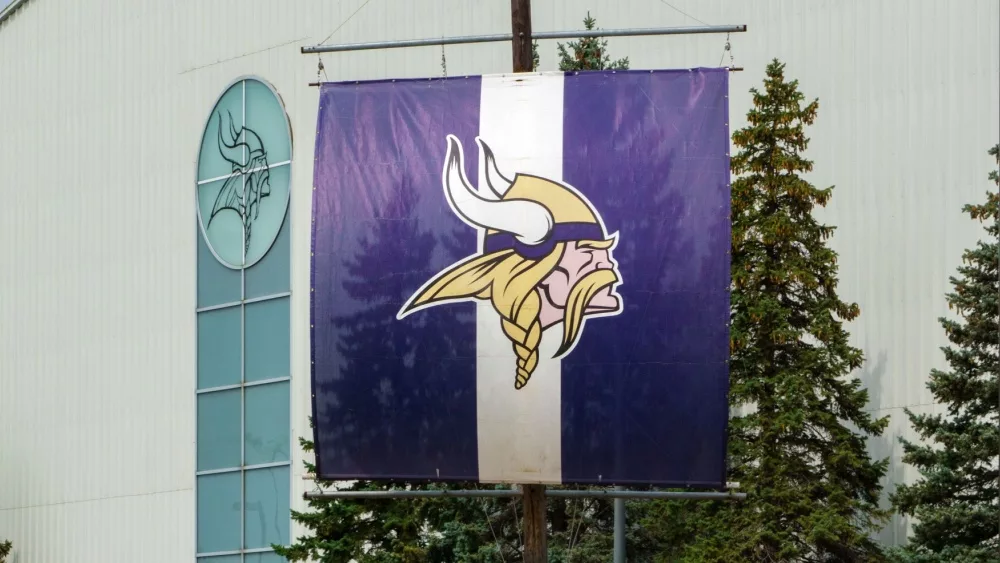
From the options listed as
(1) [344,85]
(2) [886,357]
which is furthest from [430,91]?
(2) [886,357]

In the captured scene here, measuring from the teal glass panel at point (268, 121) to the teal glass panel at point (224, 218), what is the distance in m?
1.15

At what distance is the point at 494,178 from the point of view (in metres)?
20.3

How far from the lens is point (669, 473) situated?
19.8 meters

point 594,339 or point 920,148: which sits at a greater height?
point 920,148

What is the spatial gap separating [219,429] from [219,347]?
181cm

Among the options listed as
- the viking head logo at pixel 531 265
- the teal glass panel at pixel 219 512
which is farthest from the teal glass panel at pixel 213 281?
the viking head logo at pixel 531 265

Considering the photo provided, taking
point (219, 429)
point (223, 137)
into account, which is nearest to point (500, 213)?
point (219, 429)

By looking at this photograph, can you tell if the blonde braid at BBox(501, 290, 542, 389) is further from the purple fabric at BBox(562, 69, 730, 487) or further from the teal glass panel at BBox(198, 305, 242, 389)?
the teal glass panel at BBox(198, 305, 242, 389)

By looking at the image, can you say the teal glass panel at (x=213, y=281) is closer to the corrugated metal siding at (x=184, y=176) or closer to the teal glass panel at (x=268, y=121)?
the corrugated metal siding at (x=184, y=176)

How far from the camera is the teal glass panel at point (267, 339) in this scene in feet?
129

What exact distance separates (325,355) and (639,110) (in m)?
4.40

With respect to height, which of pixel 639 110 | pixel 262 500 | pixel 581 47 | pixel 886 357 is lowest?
pixel 262 500

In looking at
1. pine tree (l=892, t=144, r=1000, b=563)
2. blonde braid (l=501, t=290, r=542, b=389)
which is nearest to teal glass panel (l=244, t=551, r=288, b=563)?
pine tree (l=892, t=144, r=1000, b=563)

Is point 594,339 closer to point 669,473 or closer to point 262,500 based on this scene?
point 669,473
